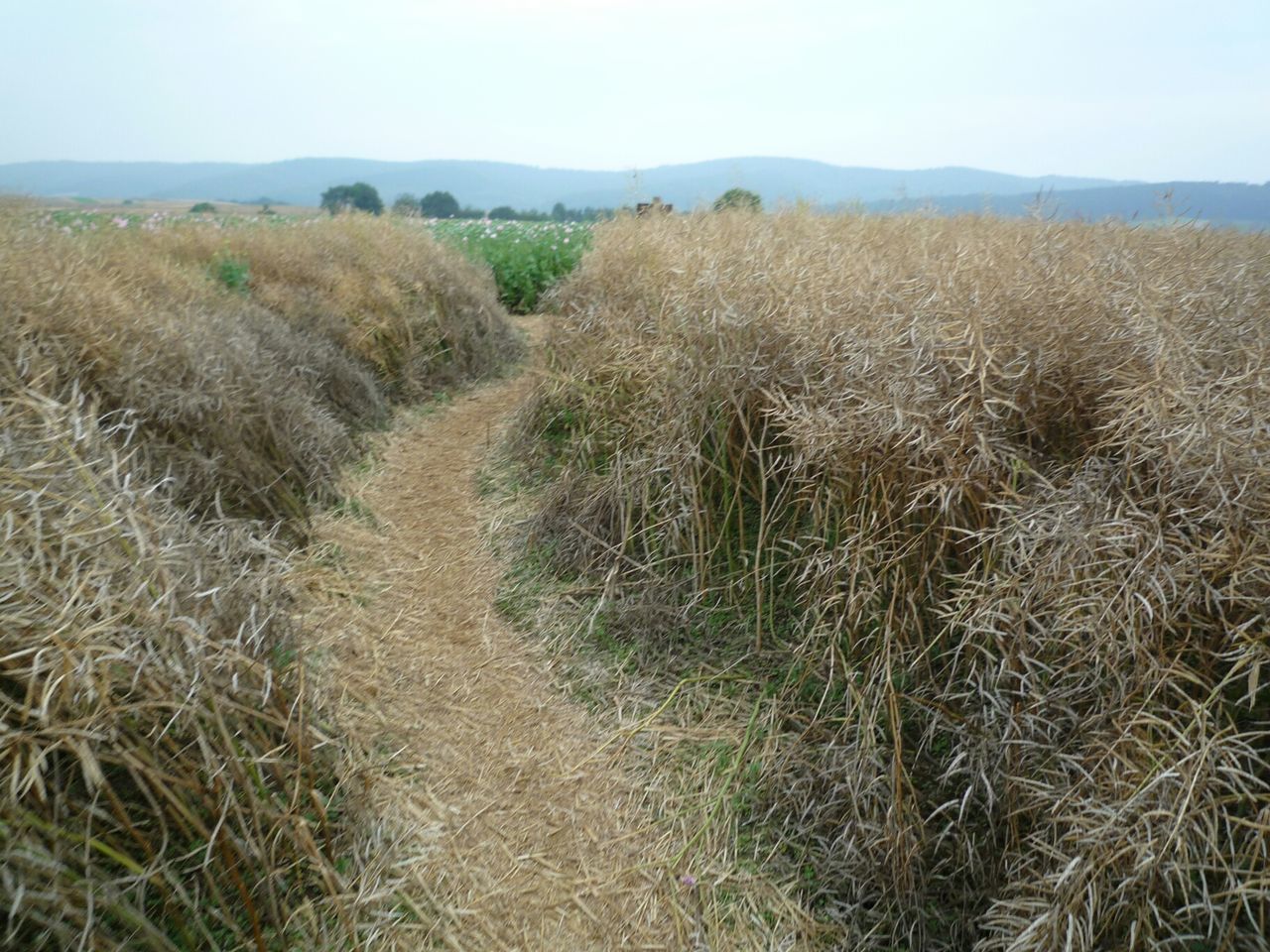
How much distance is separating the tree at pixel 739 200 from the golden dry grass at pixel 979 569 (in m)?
3.01

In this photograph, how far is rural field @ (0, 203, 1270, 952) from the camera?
2008 mm

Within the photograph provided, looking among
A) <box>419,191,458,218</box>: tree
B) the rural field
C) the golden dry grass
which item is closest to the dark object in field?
the rural field

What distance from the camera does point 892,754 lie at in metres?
2.67

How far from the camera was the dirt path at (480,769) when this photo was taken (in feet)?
8.70

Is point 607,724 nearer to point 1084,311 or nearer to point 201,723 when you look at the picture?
point 201,723

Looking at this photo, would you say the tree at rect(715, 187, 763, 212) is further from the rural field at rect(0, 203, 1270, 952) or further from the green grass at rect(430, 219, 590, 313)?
the green grass at rect(430, 219, 590, 313)

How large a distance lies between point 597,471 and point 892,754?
2557 millimetres

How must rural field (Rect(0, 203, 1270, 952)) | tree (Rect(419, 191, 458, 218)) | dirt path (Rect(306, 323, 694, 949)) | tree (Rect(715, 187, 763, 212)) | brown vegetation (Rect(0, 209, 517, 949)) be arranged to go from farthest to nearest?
1. tree (Rect(419, 191, 458, 218))
2. tree (Rect(715, 187, 763, 212))
3. dirt path (Rect(306, 323, 694, 949))
4. rural field (Rect(0, 203, 1270, 952))
5. brown vegetation (Rect(0, 209, 517, 949))

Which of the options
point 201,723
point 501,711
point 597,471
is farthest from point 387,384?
point 201,723

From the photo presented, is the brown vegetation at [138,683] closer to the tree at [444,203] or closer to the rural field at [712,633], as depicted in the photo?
the rural field at [712,633]

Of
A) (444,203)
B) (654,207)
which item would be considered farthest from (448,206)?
(654,207)

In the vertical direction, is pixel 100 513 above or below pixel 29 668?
above

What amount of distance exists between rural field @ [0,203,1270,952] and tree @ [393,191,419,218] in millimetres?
6011

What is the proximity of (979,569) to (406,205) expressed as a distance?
10018 millimetres
